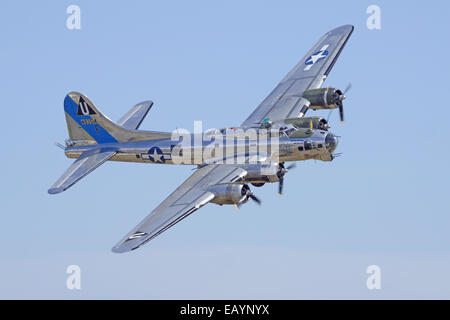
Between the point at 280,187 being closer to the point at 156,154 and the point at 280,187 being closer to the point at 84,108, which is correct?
the point at 156,154

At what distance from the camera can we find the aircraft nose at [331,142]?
148ft

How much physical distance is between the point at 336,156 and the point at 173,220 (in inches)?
441

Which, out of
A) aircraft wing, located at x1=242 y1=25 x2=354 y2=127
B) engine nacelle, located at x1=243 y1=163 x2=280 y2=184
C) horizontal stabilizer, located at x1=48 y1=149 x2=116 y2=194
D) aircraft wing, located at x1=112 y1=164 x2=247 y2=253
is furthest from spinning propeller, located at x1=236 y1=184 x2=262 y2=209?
horizontal stabilizer, located at x1=48 y1=149 x2=116 y2=194

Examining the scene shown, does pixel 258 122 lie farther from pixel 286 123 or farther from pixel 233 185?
pixel 233 185

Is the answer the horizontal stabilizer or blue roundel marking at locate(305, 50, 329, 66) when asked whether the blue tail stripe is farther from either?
blue roundel marking at locate(305, 50, 329, 66)

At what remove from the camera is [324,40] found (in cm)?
A: 5603

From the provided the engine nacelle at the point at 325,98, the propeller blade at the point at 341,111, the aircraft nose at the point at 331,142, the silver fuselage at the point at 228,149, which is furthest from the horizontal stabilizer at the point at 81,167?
the propeller blade at the point at 341,111

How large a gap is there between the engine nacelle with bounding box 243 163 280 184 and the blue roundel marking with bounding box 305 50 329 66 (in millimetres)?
13110

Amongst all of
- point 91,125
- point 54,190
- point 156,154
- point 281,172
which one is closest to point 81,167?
point 54,190

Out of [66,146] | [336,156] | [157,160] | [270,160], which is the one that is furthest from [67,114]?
[336,156]

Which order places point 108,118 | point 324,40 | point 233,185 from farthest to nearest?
point 324,40
point 108,118
point 233,185

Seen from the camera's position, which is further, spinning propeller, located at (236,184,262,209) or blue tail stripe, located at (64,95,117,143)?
blue tail stripe, located at (64,95,117,143)

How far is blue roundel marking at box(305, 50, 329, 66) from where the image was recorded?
54.0 meters

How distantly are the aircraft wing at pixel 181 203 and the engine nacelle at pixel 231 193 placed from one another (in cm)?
36
